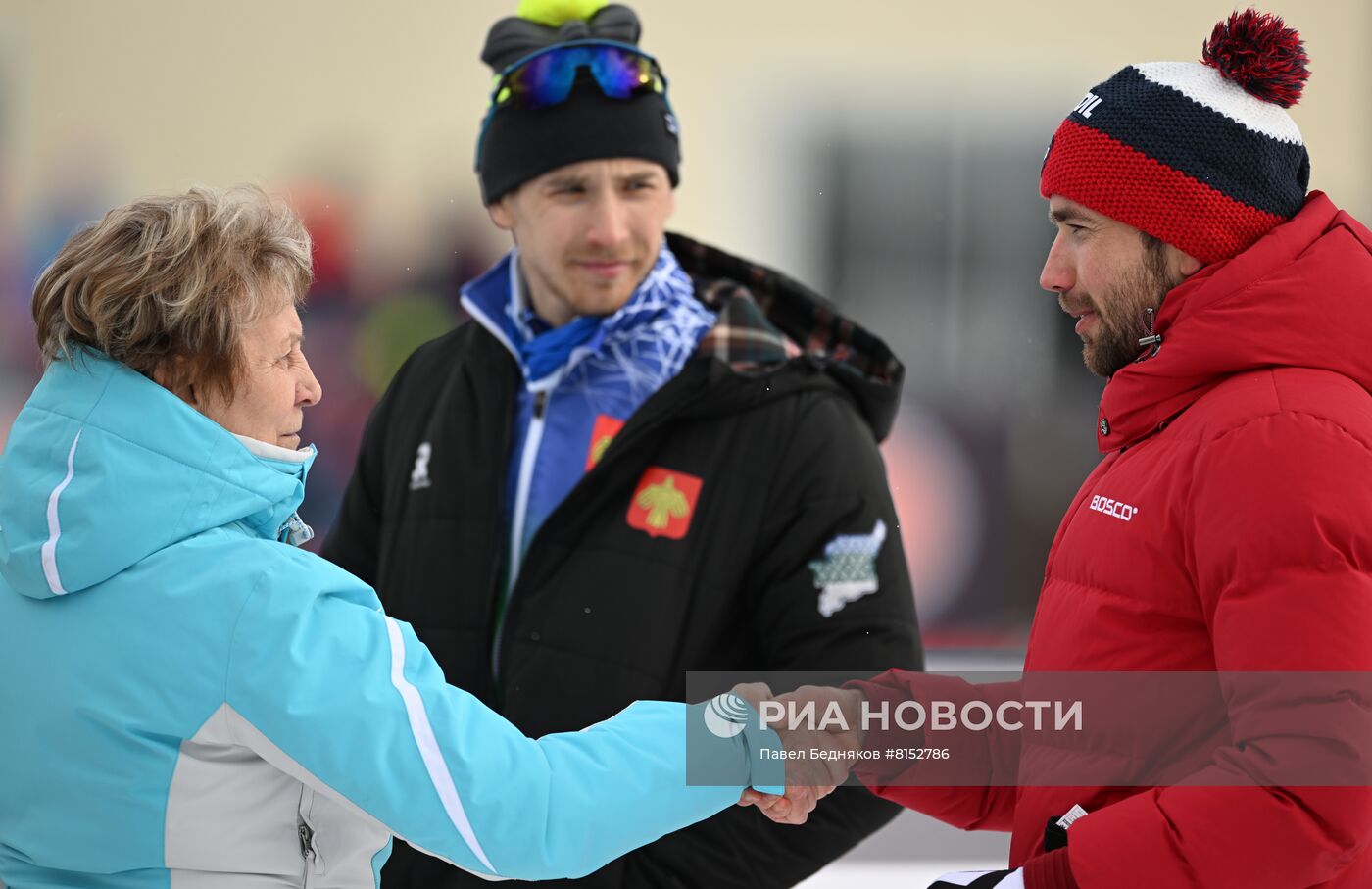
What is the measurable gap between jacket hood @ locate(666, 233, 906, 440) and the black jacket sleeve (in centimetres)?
12

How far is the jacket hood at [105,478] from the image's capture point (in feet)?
4.20

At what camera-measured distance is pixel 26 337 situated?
4.30 m

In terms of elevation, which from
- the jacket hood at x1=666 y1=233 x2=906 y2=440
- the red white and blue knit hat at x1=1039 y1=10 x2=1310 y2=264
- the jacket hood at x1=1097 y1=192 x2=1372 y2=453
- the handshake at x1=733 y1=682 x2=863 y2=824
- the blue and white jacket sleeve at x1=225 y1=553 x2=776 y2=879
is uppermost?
the red white and blue knit hat at x1=1039 y1=10 x2=1310 y2=264

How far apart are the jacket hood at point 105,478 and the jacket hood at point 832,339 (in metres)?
1.10

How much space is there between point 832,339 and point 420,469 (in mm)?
728

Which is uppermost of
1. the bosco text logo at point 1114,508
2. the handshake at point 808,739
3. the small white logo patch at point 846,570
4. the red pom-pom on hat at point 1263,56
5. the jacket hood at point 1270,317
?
the red pom-pom on hat at point 1263,56

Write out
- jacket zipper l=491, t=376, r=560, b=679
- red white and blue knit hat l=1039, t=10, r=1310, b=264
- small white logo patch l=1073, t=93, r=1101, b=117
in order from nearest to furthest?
red white and blue knit hat l=1039, t=10, r=1310, b=264 < small white logo patch l=1073, t=93, r=1101, b=117 < jacket zipper l=491, t=376, r=560, b=679

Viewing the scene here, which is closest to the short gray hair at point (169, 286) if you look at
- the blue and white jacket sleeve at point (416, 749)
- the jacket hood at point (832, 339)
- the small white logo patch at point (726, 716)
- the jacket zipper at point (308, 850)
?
the blue and white jacket sleeve at point (416, 749)

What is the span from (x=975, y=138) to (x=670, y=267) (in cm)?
253

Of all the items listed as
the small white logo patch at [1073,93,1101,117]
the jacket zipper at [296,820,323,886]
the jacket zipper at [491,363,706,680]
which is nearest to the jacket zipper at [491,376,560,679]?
the jacket zipper at [491,363,706,680]

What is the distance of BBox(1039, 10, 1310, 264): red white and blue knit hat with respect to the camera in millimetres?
1433

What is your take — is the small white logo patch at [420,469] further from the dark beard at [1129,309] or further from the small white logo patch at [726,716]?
the dark beard at [1129,309]

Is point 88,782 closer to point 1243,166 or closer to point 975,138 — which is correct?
point 1243,166

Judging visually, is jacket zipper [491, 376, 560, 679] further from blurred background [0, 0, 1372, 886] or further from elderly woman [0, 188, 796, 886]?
blurred background [0, 0, 1372, 886]
